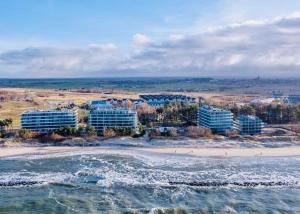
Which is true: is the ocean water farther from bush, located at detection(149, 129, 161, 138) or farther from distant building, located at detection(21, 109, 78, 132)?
distant building, located at detection(21, 109, 78, 132)

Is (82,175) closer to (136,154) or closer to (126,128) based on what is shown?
(136,154)

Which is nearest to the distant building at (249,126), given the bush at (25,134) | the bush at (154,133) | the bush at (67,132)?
the bush at (154,133)

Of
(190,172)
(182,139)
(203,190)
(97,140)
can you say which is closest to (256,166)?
(190,172)

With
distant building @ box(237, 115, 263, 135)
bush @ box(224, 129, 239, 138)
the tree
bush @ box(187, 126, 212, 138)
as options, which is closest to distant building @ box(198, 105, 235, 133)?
bush @ box(224, 129, 239, 138)

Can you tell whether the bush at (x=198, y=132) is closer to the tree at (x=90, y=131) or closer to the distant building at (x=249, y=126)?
the distant building at (x=249, y=126)

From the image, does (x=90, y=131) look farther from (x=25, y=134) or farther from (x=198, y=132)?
(x=198, y=132)

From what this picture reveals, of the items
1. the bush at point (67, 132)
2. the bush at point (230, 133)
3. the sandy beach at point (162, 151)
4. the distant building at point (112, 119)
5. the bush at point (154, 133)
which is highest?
the distant building at point (112, 119)

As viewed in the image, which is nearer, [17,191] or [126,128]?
[17,191]
